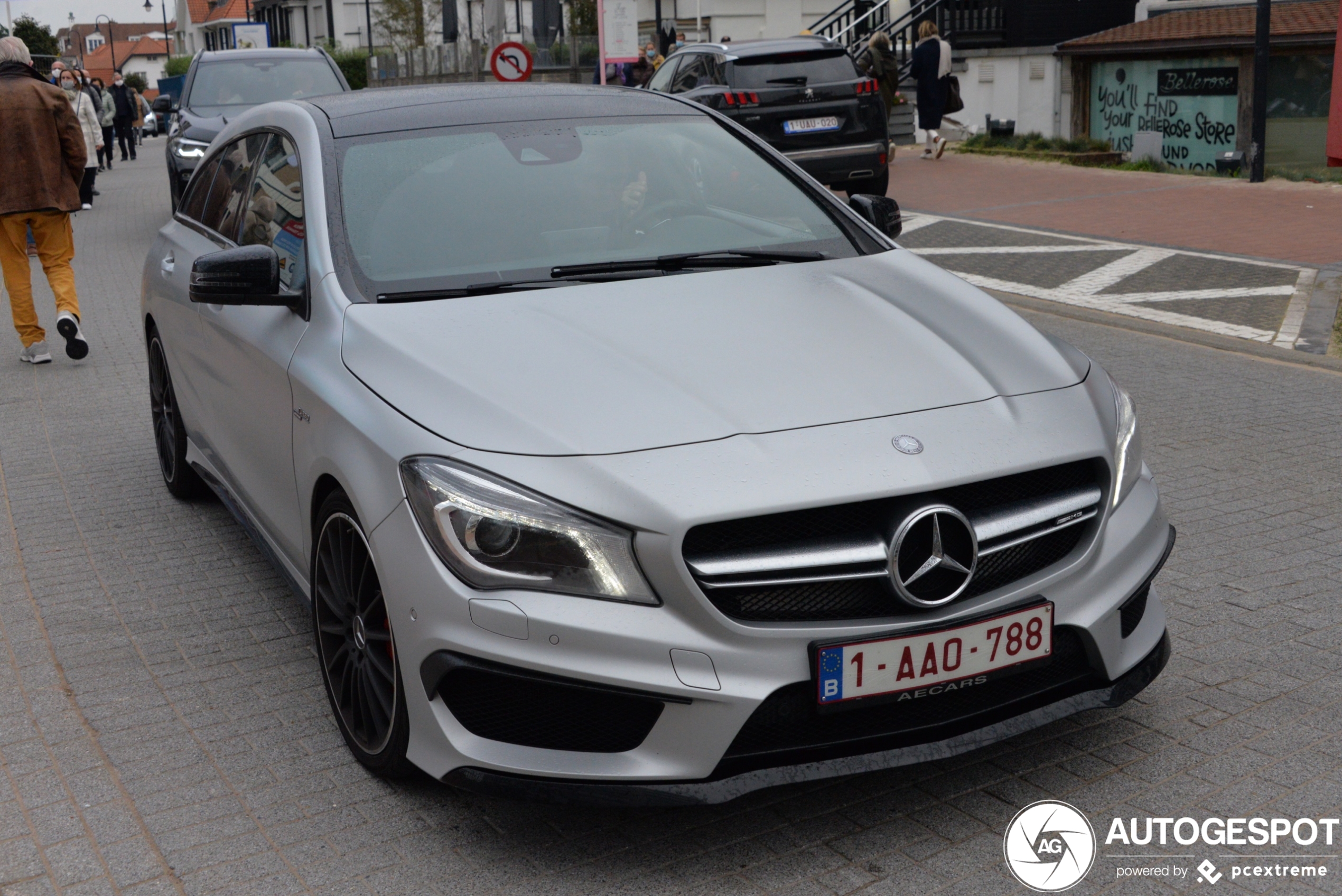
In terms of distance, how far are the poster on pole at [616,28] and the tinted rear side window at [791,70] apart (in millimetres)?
5590

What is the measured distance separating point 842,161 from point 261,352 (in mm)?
12640

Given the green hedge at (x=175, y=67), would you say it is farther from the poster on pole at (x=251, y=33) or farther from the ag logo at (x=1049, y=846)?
the ag logo at (x=1049, y=846)

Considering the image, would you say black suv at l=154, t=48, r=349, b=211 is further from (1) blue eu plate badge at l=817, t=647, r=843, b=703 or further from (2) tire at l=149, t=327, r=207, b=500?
(1) blue eu plate badge at l=817, t=647, r=843, b=703

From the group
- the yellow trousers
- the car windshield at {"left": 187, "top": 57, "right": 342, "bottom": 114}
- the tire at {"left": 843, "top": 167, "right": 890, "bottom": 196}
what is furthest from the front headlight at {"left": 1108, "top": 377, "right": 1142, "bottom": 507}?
the car windshield at {"left": 187, "top": 57, "right": 342, "bottom": 114}

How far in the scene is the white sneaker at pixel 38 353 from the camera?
912cm

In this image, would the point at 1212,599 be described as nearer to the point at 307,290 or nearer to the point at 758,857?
the point at 758,857

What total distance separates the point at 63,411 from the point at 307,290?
4589 mm

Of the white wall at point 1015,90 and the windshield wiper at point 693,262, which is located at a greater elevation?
the white wall at point 1015,90

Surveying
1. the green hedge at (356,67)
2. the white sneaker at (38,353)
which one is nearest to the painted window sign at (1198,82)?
the white sneaker at (38,353)

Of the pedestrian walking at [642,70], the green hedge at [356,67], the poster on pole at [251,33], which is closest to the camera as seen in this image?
the pedestrian walking at [642,70]

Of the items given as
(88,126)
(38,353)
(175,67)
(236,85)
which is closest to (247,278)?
(38,353)

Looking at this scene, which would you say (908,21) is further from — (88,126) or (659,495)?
(659,495)

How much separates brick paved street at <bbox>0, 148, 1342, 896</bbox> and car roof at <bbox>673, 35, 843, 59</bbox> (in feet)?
37.9

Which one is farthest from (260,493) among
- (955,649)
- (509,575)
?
(955,649)
